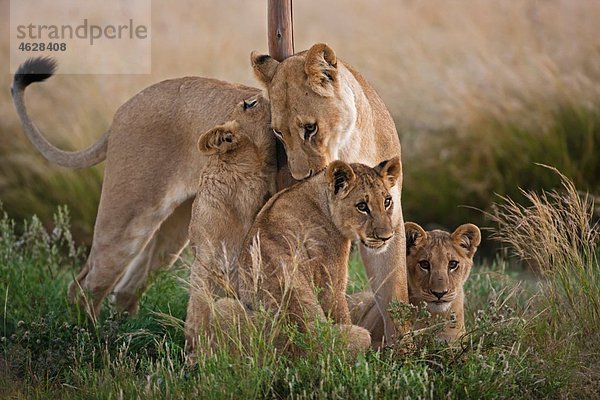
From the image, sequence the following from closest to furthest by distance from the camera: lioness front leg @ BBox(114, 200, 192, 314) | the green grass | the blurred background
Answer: the green grass
lioness front leg @ BBox(114, 200, 192, 314)
the blurred background

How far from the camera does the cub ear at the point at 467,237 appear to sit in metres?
5.85

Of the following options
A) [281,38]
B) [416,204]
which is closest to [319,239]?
[281,38]

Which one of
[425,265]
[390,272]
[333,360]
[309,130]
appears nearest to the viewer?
[333,360]

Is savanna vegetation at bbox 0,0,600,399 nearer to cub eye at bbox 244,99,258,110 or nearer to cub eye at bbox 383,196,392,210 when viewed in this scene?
cub eye at bbox 383,196,392,210

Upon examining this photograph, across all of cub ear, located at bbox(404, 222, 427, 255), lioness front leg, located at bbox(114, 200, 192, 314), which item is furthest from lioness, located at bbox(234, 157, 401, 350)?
lioness front leg, located at bbox(114, 200, 192, 314)

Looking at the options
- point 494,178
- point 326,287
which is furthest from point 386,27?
Result: point 326,287

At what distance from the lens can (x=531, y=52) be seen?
1122cm

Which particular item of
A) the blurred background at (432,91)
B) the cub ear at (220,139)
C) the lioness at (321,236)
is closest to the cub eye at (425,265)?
the lioness at (321,236)

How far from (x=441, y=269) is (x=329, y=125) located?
936 mm

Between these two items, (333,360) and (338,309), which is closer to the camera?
(333,360)

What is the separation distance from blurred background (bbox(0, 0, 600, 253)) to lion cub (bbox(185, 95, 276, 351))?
3.62 m

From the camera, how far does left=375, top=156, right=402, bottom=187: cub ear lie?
5.23 m

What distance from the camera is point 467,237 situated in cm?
590

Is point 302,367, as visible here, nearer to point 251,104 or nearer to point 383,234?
point 383,234
